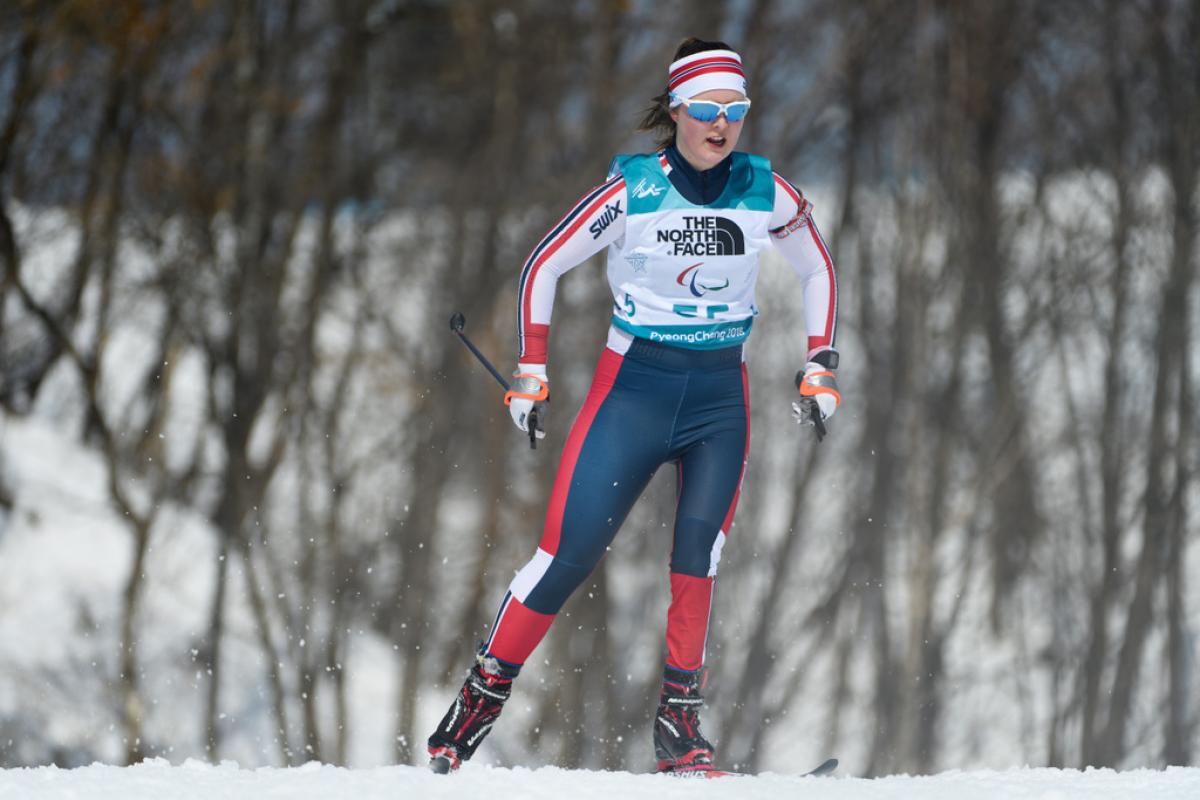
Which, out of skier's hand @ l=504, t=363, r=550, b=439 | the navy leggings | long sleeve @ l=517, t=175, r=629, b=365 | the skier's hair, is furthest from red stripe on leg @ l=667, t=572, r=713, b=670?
A: the skier's hair

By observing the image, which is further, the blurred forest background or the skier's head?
the blurred forest background

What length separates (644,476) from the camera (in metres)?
4.79

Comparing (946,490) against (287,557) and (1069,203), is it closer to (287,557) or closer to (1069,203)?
(1069,203)

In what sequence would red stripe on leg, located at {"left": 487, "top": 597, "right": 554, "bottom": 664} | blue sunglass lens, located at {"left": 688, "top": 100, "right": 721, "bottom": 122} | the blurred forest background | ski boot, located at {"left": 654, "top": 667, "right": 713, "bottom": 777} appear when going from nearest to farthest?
1. blue sunglass lens, located at {"left": 688, "top": 100, "right": 721, "bottom": 122}
2. red stripe on leg, located at {"left": 487, "top": 597, "right": 554, "bottom": 664}
3. ski boot, located at {"left": 654, "top": 667, "right": 713, "bottom": 777}
4. the blurred forest background

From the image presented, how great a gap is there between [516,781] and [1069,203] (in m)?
15.0

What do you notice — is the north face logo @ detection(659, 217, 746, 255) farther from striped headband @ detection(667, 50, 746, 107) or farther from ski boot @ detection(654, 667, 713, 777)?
ski boot @ detection(654, 667, 713, 777)

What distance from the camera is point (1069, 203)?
1794 centimetres

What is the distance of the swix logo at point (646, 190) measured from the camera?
4691 millimetres

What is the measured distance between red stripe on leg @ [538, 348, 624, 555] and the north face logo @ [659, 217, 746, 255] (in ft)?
1.30

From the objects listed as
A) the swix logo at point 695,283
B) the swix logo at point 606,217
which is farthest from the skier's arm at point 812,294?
the swix logo at point 606,217

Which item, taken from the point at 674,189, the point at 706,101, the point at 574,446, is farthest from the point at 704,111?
the point at 574,446

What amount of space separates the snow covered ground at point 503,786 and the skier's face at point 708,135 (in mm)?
1864

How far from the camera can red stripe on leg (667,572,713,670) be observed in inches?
190

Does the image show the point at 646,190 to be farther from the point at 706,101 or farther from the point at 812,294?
the point at 812,294
